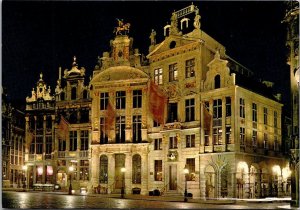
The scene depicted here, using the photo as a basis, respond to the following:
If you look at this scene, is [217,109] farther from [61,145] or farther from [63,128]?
[61,145]

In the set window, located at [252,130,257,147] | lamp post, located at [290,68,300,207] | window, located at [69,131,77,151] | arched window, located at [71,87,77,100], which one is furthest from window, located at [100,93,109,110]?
lamp post, located at [290,68,300,207]

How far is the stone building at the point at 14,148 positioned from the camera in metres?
25.5

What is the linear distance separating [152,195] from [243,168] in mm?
4432

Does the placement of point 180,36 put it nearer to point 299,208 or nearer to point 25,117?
point 25,117

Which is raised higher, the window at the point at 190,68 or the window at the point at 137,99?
the window at the point at 190,68


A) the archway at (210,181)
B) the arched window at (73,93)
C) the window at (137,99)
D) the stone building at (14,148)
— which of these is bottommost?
the archway at (210,181)

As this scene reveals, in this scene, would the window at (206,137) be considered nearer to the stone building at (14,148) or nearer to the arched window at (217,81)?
the arched window at (217,81)

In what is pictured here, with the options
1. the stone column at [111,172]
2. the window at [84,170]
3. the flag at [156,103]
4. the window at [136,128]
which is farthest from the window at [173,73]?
the window at [84,170]

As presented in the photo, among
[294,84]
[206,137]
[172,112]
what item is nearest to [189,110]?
[172,112]

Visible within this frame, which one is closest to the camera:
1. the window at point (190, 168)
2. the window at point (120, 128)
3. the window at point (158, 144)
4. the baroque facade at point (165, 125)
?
the baroque facade at point (165, 125)

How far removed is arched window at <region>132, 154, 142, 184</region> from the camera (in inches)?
1061

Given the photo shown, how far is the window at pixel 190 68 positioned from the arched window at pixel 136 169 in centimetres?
464

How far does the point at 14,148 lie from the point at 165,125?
7.10m

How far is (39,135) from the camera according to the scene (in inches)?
1075
